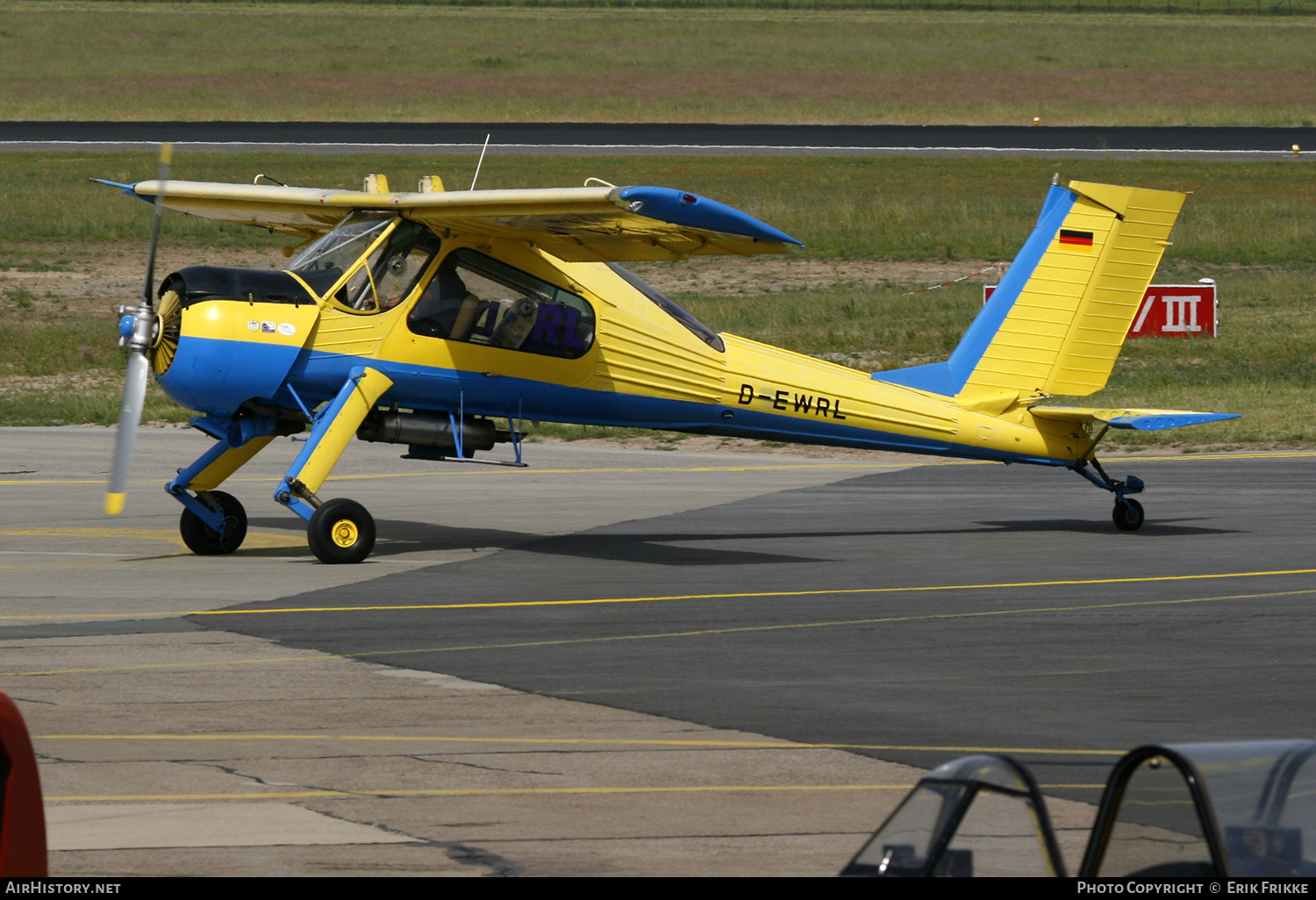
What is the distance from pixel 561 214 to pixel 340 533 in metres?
3.44

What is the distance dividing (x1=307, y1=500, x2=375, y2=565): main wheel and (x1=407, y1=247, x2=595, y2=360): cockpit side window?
1.87 m

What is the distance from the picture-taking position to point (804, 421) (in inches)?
659

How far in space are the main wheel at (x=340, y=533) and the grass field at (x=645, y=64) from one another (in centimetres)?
5260

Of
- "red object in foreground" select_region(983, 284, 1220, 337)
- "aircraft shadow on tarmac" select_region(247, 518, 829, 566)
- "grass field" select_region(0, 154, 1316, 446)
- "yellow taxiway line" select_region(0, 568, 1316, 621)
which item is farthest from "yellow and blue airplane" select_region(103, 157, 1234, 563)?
"red object in foreground" select_region(983, 284, 1220, 337)

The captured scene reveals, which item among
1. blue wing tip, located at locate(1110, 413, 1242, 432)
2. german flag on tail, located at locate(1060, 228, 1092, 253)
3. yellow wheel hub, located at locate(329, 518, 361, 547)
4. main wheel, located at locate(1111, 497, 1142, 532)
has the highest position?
german flag on tail, located at locate(1060, 228, 1092, 253)

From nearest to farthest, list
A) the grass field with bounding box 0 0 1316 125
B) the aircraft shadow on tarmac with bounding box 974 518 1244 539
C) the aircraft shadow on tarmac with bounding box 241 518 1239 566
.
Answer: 1. the aircraft shadow on tarmac with bounding box 241 518 1239 566
2. the aircraft shadow on tarmac with bounding box 974 518 1244 539
3. the grass field with bounding box 0 0 1316 125

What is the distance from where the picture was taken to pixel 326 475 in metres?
15.0

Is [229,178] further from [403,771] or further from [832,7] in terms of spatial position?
[832,7]

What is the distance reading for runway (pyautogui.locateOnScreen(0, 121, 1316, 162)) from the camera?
54.8m

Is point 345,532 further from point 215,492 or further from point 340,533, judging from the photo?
point 215,492

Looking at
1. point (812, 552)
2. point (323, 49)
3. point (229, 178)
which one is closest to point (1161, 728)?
point (812, 552)

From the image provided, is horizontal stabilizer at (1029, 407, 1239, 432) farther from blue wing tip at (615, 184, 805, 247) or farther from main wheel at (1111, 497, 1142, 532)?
blue wing tip at (615, 184, 805, 247)

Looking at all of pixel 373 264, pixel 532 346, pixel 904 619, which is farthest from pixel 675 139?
pixel 904 619

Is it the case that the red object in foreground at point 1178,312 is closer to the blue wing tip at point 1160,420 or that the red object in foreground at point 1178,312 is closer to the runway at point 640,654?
the runway at point 640,654
